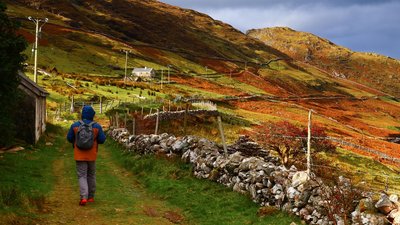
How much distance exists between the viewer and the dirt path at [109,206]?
1083cm

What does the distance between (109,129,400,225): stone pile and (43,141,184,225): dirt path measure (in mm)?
2324

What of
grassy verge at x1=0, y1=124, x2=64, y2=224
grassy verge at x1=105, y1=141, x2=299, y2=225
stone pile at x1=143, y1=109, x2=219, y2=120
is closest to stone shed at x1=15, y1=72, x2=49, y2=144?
grassy verge at x1=0, y1=124, x2=64, y2=224

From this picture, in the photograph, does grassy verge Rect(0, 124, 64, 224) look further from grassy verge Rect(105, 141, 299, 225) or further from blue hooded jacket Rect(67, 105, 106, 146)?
grassy verge Rect(105, 141, 299, 225)

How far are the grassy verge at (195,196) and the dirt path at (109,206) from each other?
456 mm

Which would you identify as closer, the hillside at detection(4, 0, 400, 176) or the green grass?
the green grass

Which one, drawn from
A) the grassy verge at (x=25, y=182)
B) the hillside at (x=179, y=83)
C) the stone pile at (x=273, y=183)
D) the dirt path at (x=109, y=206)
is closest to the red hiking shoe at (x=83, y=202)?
the dirt path at (x=109, y=206)

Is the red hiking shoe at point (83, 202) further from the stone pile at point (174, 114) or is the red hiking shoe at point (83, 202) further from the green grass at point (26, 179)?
the stone pile at point (174, 114)

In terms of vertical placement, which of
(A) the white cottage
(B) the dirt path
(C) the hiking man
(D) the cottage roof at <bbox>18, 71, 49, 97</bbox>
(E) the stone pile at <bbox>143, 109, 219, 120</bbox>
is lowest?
(B) the dirt path

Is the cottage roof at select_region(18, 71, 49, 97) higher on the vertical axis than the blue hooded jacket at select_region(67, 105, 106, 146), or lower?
higher

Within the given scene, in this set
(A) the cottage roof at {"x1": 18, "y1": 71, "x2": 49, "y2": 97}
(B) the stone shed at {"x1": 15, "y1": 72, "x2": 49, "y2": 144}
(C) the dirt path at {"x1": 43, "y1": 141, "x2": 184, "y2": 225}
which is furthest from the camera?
(A) the cottage roof at {"x1": 18, "y1": 71, "x2": 49, "y2": 97}

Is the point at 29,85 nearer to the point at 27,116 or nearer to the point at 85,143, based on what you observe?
the point at 27,116

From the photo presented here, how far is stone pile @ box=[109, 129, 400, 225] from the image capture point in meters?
9.13

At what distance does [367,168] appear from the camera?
37.0 meters

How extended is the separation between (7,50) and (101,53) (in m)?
129
